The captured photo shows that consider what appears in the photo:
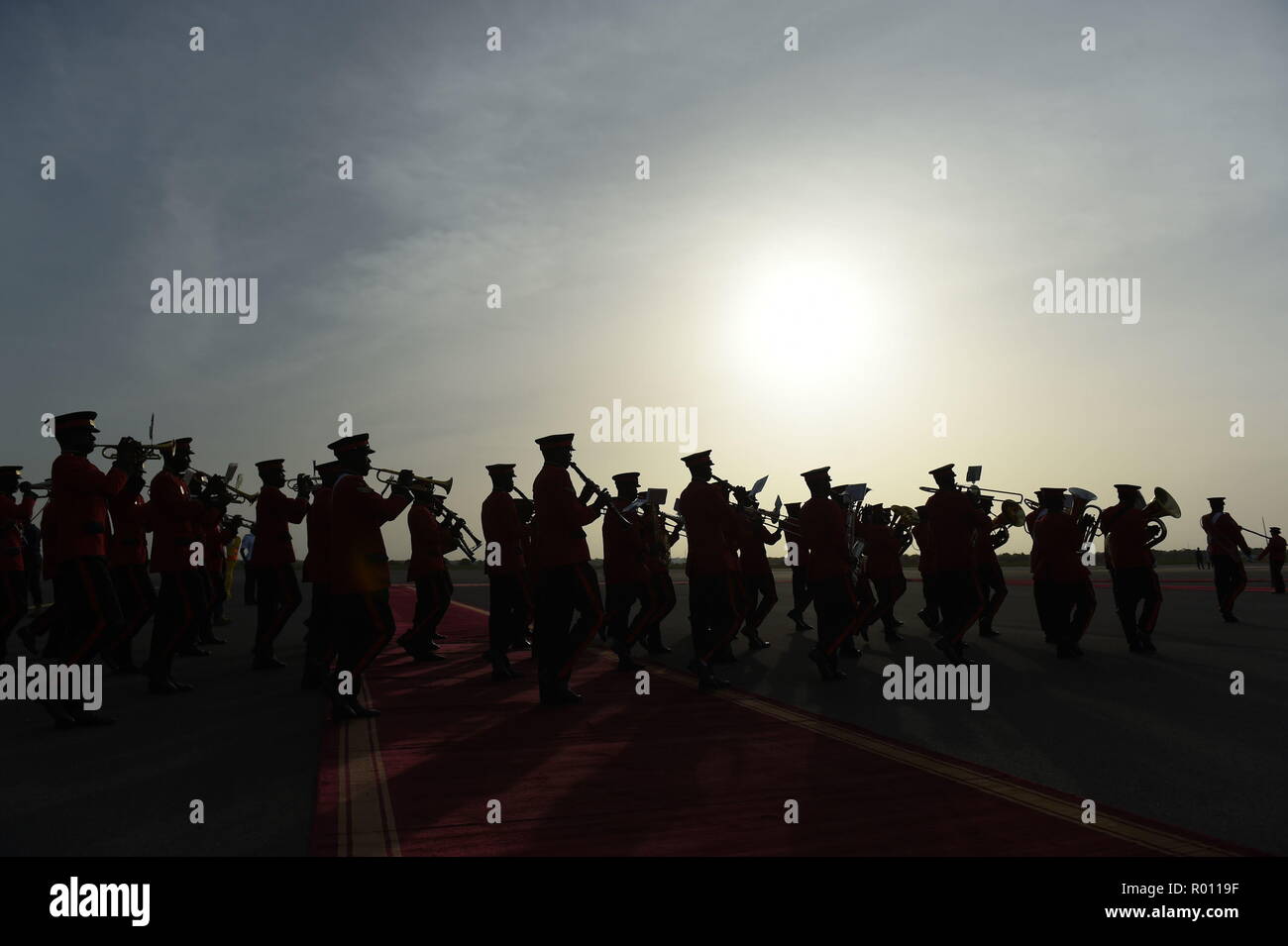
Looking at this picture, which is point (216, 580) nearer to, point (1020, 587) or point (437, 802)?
point (437, 802)

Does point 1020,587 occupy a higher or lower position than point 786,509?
lower

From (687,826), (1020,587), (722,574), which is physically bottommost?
(1020,587)

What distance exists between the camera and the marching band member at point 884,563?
1307cm

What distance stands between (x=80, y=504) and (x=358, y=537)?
2.15 metres

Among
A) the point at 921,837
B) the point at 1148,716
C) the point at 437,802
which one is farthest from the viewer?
the point at 1148,716

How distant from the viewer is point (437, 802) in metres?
4.82

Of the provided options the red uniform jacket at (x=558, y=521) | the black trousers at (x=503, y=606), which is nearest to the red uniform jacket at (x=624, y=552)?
the black trousers at (x=503, y=606)

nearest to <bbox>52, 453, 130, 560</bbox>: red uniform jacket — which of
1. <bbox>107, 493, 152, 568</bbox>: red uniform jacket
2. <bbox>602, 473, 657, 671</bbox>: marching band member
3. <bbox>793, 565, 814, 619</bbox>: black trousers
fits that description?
<bbox>107, 493, 152, 568</bbox>: red uniform jacket

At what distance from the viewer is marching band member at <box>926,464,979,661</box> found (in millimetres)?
9812

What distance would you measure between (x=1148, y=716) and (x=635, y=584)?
5.45m

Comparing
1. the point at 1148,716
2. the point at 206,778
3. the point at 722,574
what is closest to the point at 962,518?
the point at 722,574

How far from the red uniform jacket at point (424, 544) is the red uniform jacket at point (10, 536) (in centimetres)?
401

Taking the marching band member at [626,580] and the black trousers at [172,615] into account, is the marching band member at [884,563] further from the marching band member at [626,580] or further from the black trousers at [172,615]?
the black trousers at [172,615]

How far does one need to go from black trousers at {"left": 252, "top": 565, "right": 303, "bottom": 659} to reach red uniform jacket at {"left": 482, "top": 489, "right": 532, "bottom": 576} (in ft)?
7.16
